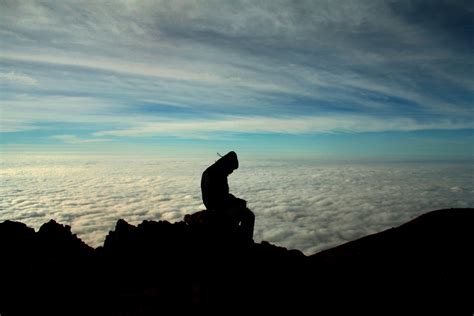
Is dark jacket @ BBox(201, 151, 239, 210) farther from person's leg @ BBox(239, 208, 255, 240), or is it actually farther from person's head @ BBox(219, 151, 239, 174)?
person's leg @ BBox(239, 208, 255, 240)

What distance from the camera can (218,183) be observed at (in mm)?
13547

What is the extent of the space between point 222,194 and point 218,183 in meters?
0.52

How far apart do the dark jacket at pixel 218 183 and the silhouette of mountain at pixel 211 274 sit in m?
0.99

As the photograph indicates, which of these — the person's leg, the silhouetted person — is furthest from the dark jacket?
the person's leg

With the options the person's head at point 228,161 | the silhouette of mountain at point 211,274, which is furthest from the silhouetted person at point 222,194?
the silhouette of mountain at point 211,274

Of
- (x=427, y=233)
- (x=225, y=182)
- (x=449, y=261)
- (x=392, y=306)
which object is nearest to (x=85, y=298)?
(x=225, y=182)

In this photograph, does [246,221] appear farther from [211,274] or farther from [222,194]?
[211,274]

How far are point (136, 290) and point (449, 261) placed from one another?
37.5 feet

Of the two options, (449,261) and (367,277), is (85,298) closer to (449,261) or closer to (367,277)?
(367,277)

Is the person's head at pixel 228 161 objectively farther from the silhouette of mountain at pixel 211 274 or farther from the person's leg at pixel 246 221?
the silhouette of mountain at pixel 211 274

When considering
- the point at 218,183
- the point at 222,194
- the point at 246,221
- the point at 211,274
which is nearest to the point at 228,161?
the point at 218,183

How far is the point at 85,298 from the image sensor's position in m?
10.2

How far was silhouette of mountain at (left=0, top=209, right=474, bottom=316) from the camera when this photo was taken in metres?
9.08

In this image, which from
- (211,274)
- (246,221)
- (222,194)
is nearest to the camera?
(211,274)
